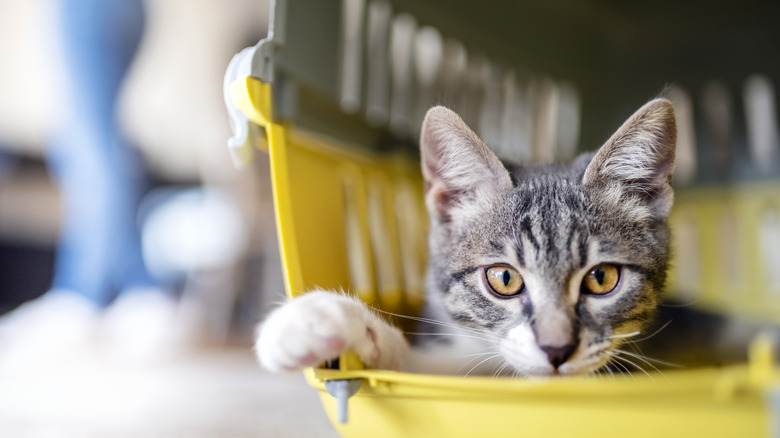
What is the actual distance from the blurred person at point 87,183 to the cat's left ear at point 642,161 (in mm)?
1728

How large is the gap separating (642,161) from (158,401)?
117cm

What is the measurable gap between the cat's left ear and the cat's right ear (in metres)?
0.16

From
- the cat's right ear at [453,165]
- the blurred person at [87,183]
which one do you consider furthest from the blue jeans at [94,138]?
the cat's right ear at [453,165]

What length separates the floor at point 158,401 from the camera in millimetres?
1005

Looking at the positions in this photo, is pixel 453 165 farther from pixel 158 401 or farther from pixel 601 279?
pixel 158 401

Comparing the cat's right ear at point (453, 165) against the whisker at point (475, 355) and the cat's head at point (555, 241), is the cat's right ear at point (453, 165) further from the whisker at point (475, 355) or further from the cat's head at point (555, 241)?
the whisker at point (475, 355)

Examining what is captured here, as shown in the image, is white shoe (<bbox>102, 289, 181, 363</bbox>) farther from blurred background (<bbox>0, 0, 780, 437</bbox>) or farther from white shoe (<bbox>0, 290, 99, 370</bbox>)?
white shoe (<bbox>0, 290, 99, 370</bbox>)

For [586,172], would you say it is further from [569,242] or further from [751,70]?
[751,70]

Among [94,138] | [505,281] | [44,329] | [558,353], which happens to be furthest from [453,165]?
[44,329]

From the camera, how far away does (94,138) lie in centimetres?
189

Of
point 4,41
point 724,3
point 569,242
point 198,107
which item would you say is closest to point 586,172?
point 569,242

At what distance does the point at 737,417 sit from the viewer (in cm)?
53

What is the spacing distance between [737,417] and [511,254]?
38 cm

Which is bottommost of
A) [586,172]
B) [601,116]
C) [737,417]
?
[737,417]
